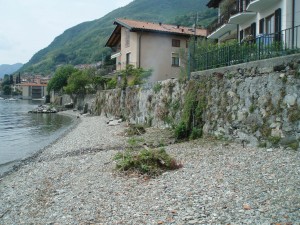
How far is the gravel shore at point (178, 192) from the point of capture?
591 centimetres

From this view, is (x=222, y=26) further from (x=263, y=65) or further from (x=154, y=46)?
(x=263, y=65)

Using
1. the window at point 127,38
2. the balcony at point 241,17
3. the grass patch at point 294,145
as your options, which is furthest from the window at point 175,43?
the grass patch at point 294,145

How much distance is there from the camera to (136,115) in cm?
2509

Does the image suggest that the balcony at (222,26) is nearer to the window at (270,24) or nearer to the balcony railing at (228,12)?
the balcony railing at (228,12)

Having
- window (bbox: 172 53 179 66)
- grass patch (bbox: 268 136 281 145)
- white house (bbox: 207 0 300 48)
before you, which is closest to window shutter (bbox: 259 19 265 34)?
white house (bbox: 207 0 300 48)

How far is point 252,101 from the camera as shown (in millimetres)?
11336

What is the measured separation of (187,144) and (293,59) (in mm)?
5383

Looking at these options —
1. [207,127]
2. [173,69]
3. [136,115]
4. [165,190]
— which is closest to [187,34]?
[173,69]

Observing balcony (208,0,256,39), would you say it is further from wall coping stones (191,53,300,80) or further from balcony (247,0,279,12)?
wall coping stones (191,53,300,80)

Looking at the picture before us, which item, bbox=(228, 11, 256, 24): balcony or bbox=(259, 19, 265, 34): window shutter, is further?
bbox=(228, 11, 256, 24): balcony

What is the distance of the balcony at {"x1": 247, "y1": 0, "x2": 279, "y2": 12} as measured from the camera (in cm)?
2021

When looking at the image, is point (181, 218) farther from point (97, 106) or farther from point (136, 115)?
point (97, 106)

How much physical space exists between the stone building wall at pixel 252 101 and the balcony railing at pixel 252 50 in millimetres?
426

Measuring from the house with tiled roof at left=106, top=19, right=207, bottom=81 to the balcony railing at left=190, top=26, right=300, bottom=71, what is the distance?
23477 millimetres
